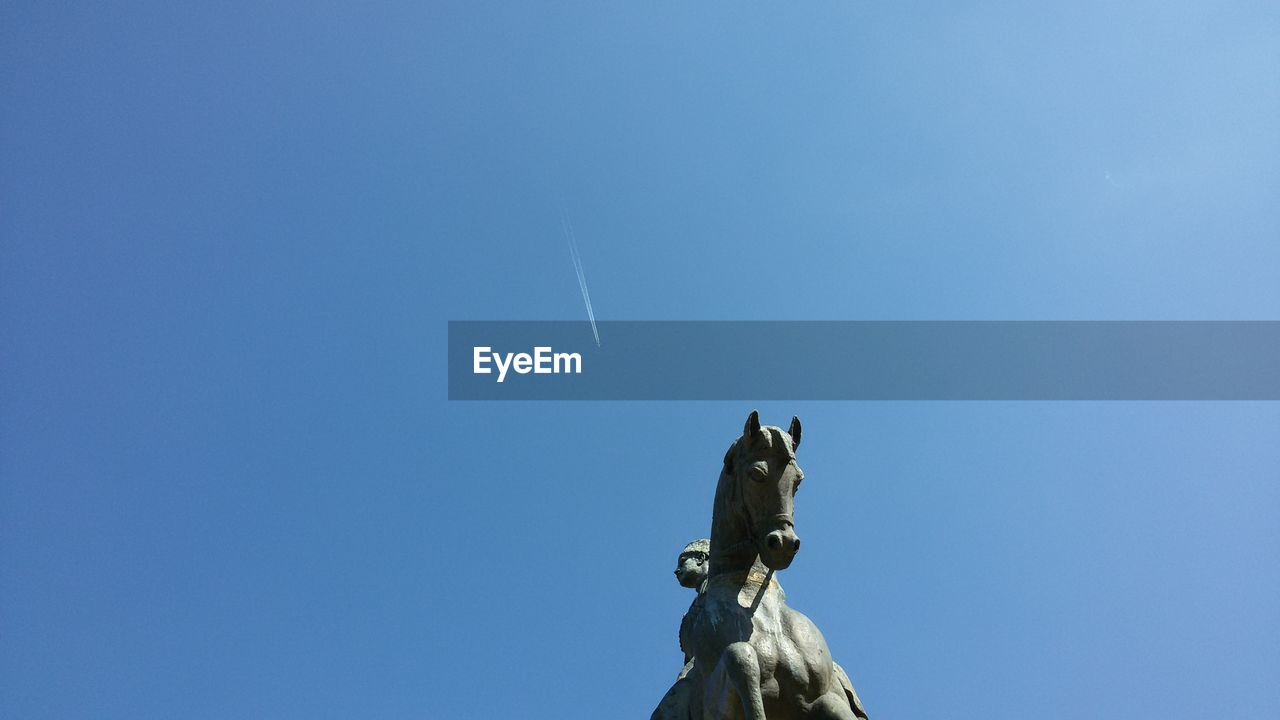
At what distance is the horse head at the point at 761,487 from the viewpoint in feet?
33.4

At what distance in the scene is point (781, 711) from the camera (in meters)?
9.95

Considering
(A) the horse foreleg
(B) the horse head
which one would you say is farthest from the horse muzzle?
(A) the horse foreleg

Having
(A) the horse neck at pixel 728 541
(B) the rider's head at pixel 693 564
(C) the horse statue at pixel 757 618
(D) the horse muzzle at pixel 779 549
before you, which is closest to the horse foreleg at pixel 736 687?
(C) the horse statue at pixel 757 618

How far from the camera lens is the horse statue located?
982 cm

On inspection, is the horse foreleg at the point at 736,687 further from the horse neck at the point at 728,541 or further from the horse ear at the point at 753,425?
the horse ear at the point at 753,425

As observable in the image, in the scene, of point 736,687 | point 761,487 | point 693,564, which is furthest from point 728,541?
point 693,564

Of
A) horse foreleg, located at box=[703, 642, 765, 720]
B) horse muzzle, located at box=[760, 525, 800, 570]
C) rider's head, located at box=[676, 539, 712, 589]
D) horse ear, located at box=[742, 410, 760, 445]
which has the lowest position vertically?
horse foreleg, located at box=[703, 642, 765, 720]

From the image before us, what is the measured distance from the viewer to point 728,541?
1074cm

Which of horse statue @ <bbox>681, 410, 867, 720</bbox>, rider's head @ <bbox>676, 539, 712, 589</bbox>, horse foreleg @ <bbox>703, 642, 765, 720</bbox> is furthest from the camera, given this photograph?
rider's head @ <bbox>676, 539, 712, 589</bbox>

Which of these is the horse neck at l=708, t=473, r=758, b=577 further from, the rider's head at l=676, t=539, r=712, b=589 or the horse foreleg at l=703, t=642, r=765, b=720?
the rider's head at l=676, t=539, r=712, b=589

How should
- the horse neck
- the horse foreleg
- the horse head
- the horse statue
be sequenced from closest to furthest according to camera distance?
the horse foreleg
the horse statue
the horse head
the horse neck

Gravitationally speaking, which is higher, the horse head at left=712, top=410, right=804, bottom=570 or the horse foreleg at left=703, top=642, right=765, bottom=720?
the horse head at left=712, top=410, right=804, bottom=570

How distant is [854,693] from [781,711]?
1155 millimetres

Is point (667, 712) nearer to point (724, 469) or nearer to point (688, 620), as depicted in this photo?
point (688, 620)
